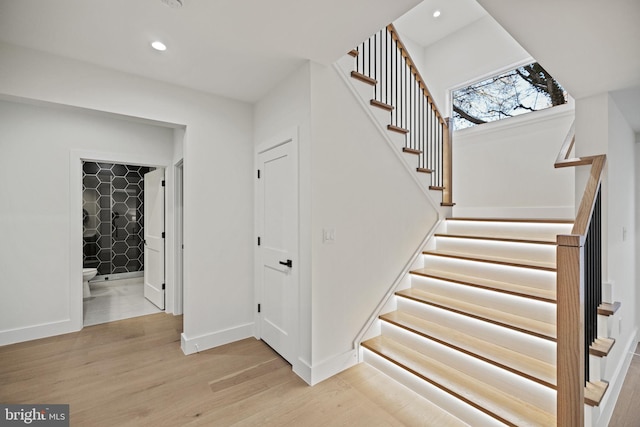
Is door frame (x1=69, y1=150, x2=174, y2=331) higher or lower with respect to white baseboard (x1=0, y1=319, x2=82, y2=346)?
higher

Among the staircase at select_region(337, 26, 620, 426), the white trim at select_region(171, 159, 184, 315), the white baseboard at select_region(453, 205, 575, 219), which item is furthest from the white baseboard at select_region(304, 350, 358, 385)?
the white baseboard at select_region(453, 205, 575, 219)

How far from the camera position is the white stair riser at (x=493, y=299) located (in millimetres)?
2167

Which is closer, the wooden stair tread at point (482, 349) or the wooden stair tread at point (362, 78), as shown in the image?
the wooden stair tread at point (482, 349)

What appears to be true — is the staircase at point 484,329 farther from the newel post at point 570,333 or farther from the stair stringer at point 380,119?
the stair stringer at point 380,119

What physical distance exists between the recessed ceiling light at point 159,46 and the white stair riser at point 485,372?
2997 mm

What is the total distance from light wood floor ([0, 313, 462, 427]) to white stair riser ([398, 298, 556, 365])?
0.66 m

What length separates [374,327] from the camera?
2.78 m

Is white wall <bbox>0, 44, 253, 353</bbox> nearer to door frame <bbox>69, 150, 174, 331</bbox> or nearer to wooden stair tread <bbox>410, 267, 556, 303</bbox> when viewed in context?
door frame <bbox>69, 150, 174, 331</bbox>

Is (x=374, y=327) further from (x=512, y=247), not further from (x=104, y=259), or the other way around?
(x=104, y=259)

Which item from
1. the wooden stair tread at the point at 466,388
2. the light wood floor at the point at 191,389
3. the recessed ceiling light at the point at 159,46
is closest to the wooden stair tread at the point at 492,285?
the wooden stair tread at the point at 466,388

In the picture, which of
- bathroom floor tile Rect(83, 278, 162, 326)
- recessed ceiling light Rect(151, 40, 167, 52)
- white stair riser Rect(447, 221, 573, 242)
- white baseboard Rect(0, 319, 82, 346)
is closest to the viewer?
recessed ceiling light Rect(151, 40, 167, 52)

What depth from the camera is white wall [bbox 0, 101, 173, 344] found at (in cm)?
310

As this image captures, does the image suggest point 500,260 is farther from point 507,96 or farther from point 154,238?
point 154,238

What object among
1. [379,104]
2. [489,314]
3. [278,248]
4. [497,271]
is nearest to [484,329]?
[489,314]
